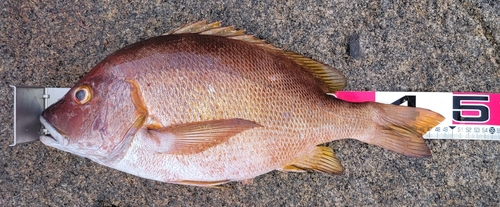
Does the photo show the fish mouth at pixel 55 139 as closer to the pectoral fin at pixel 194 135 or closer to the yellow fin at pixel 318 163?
the pectoral fin at pixel 194 135

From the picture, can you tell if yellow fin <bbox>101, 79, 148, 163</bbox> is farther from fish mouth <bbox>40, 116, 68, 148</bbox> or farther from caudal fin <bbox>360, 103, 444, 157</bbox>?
caudal fin <bbox>360, 103, 444, 157</bbox>

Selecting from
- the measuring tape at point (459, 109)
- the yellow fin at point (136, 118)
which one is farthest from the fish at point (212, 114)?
the measuring tape at point (459, 109)

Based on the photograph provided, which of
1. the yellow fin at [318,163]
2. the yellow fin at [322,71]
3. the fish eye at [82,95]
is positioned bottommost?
the yellow fin at [318,163]

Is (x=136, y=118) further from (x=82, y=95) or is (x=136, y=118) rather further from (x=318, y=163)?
(x=318, y=163)

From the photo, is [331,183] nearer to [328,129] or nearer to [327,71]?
[328,129]

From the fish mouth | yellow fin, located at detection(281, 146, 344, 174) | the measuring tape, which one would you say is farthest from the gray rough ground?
the fish mouth

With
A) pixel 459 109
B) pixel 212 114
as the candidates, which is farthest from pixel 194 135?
pixel 459 109

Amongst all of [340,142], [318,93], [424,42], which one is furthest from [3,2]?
[424,42]
